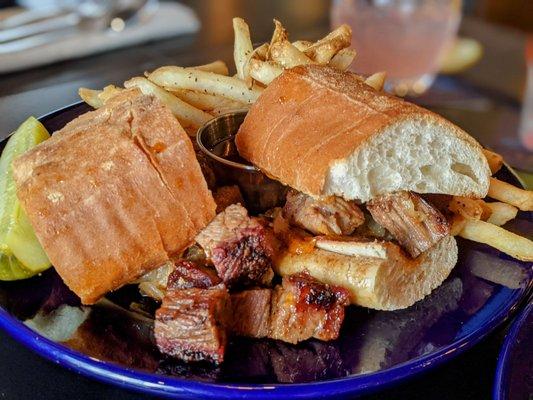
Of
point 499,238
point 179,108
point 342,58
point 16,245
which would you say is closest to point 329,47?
point 342,58

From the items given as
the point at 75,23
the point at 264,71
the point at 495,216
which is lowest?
the point at 495,216

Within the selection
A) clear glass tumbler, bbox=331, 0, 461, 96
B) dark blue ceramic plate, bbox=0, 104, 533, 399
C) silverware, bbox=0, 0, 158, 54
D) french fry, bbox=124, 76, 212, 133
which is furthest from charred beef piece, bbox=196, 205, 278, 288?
silverware, bbox=0, 0, 158, 54

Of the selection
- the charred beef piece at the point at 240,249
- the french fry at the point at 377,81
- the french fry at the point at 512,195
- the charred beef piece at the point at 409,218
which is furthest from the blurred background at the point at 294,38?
the charred beef piece at the point at 240,249

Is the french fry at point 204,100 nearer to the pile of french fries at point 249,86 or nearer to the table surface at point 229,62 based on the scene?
the pile of french fries at point 249,86

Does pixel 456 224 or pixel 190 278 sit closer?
pixel 190 278

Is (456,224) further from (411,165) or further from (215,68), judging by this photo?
(215,68)

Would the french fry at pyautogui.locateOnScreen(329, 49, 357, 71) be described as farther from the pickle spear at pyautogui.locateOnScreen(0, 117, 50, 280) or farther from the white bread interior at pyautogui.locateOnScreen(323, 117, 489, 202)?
the pickle spear at pyautogui.locateOnScreen(0, 117, 50, 280)

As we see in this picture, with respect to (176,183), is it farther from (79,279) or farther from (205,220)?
(79,279)
